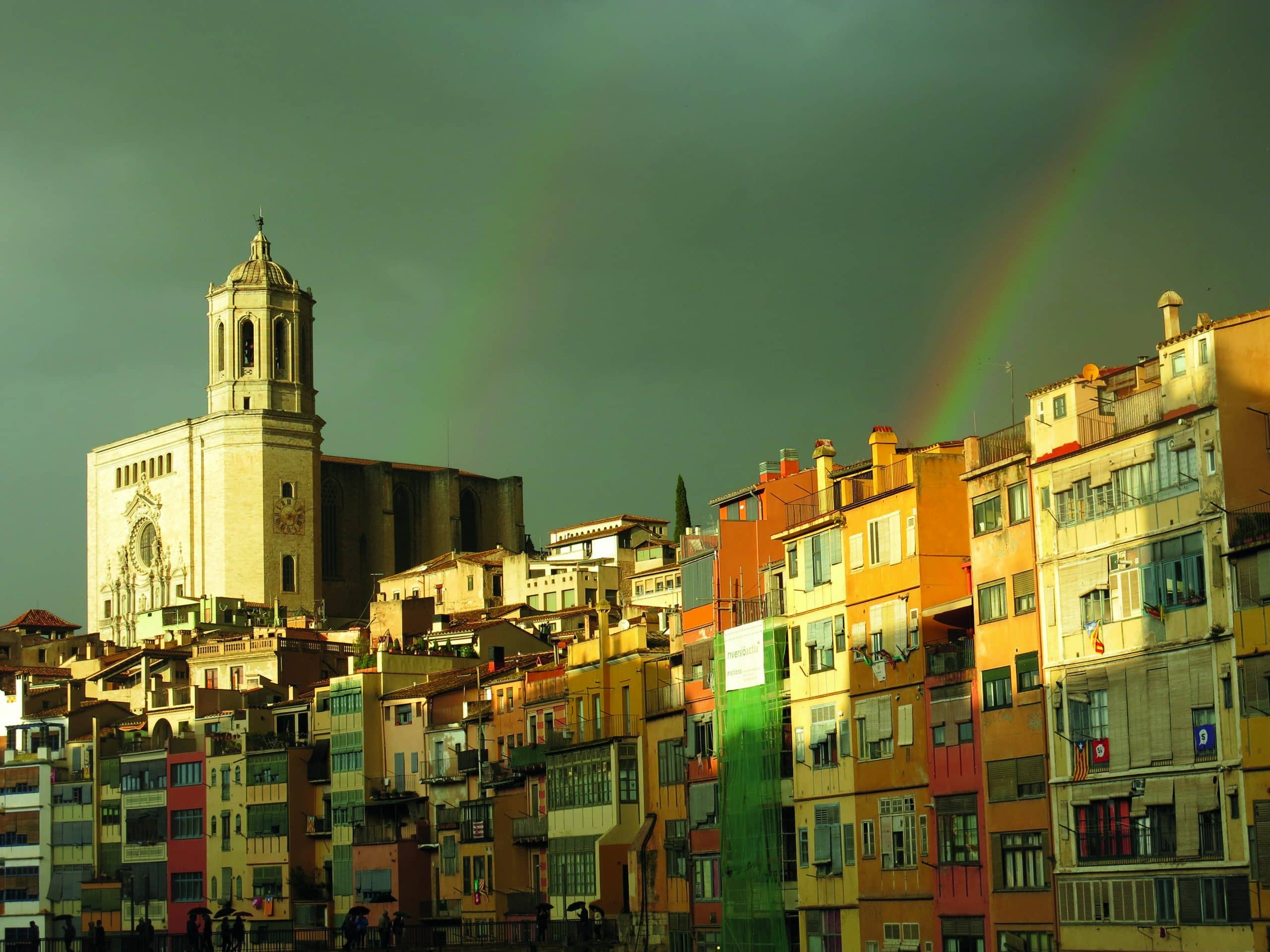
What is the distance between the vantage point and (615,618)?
96.0m

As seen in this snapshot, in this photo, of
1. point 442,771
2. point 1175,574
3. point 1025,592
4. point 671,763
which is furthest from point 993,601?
point 442,771

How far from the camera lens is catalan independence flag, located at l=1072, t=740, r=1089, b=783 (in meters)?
42.2

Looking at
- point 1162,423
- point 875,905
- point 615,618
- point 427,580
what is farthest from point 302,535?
point 1162,423

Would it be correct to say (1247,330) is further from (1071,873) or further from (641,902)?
(641,902)

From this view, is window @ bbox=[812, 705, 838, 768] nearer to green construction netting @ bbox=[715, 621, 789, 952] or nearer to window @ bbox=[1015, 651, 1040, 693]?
green construction netting @ bbox=[715, 621, 789, 952]

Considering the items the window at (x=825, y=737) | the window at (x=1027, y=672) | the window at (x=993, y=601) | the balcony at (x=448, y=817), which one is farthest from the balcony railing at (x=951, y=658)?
the balcony at (x=448, y=817)

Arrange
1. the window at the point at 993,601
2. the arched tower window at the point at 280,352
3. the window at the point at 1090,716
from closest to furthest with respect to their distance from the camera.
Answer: the window at the point at 1090,716 → the window at the point at 993,601 → the arched tower window at the point at 280,352

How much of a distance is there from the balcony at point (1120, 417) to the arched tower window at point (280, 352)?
113 meters

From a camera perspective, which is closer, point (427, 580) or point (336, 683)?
point (336, 683)

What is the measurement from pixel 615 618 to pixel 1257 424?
191 ft

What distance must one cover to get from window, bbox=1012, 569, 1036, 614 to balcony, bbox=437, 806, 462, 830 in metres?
30.3

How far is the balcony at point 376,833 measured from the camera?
242ft

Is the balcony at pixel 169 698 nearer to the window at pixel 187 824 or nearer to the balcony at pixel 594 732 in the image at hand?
the window at pixel 187 824

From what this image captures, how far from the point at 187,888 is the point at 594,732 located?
86.2 feet
